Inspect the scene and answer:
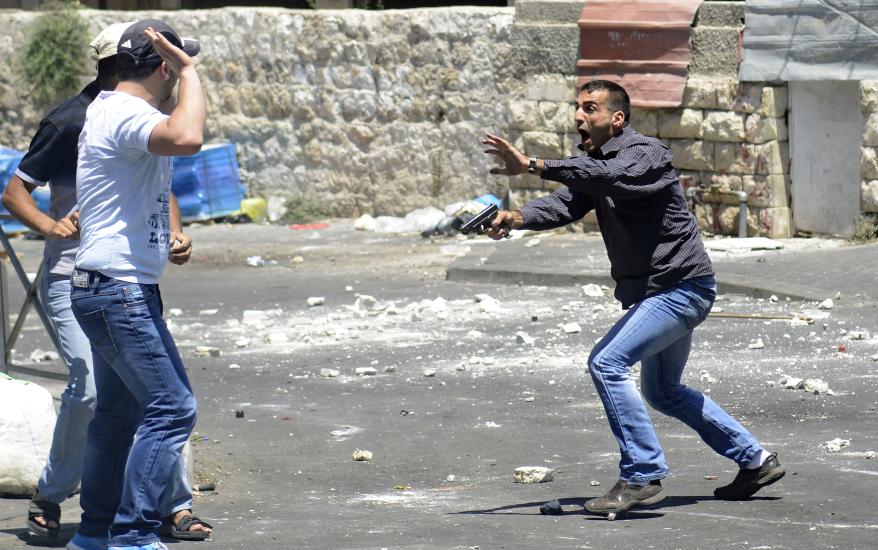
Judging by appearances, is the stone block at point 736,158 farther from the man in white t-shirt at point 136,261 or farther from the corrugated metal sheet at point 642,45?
the man in white t-shirt at point 136,261

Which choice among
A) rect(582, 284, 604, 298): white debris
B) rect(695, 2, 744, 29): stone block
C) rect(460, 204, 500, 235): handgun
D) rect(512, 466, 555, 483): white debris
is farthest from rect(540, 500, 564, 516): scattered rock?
→ rect(695, 2, 744, 29): stone block

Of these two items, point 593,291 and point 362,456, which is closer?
point 362,456

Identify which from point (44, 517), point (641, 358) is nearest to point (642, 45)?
point (641, 358)

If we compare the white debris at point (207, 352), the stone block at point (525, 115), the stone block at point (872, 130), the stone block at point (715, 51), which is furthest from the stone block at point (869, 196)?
the white debris at point (207, 352)

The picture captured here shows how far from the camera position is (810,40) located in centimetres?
1347

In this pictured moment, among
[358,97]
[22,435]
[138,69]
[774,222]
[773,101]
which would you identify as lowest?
[774,222]

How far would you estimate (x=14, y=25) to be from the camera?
19.1 meters

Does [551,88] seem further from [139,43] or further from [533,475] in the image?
[139,43]

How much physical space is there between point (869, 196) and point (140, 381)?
9816mm

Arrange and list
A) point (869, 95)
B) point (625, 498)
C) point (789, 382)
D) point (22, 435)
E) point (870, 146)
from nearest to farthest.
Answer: point (625, 498)
point (22, 435)
point (789, 382)
point (869, 95)
point (870, 146)

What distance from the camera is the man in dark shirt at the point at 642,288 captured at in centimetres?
557

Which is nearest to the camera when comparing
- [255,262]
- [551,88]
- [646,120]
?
[646,120]

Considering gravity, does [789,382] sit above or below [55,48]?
below

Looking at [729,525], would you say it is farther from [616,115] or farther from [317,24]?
[317,24]
